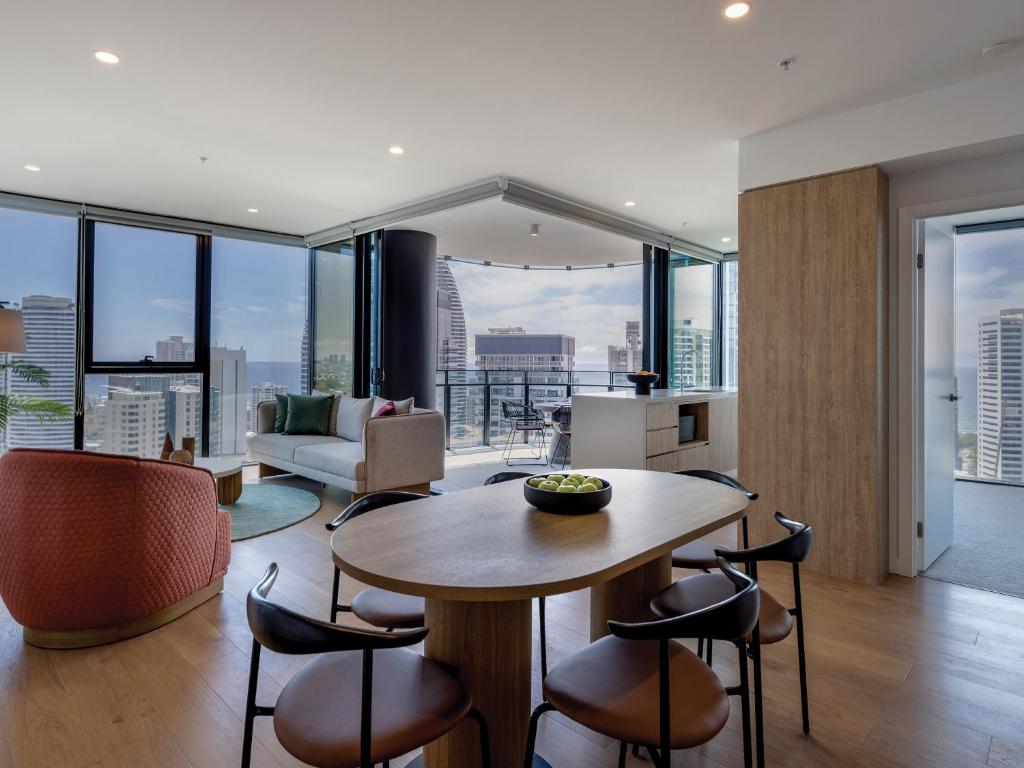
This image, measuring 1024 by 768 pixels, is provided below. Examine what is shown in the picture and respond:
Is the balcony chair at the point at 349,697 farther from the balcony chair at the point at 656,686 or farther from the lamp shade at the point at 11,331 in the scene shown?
the lamp shade at the point at 11,331

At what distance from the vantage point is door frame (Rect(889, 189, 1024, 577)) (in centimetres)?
335

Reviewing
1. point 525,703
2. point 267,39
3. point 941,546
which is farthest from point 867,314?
point 267,39

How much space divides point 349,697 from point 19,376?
223 inches

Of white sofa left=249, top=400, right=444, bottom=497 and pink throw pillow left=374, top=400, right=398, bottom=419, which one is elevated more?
pink throw pillow left=374, top=400, right=398, bottom=419

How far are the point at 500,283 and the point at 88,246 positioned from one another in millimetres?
5204

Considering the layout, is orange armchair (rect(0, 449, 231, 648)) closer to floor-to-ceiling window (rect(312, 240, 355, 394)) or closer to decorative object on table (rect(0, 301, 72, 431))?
decorative object on table (rect(0, 301, 72, 431))

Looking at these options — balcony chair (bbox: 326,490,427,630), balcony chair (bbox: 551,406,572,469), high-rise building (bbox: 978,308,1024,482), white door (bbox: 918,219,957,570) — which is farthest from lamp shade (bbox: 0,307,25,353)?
Answer: high-rise building (bbox: 978,308,1024,482)

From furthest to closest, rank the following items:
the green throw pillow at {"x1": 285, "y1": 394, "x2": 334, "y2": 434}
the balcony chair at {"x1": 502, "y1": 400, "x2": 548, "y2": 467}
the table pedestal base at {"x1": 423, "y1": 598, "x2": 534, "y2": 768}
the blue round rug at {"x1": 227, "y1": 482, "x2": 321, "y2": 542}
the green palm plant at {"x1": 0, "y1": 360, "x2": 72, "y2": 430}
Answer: the balcony chair at {"x1": 502, "y1": 400, "x2": 548, "y2": 467} → the green throw pillow at {"x1": 285, "y1": 394, "x2": 334, "y2": 434} → the green palm plant at {"x1": 0, "y1": 360, "x2": 72, "y2": 430} → the blue round rug at {"x1": 227, "y1": 482, "x2": 321, "y2": 542} → the table pedestal base at {"x1": 423, "y1": 598, "x2": 534, "y2": 768}

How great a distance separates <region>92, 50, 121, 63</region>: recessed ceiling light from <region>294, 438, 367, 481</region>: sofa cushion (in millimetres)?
2870

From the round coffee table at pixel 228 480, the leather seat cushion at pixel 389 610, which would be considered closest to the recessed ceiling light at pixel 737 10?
the leather seat cushion at pixel 389 610

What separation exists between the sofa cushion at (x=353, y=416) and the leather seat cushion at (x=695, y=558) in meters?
3.80

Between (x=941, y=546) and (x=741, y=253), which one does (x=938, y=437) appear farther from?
(x=741, y=253)

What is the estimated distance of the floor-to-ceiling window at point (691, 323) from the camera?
22.0 ft

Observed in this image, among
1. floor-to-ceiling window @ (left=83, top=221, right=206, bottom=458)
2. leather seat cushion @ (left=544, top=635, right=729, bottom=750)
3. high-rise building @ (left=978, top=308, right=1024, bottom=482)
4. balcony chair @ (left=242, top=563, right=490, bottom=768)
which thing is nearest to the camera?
balcony chair @ (left=242, top=563, right=490, bottom=768)
